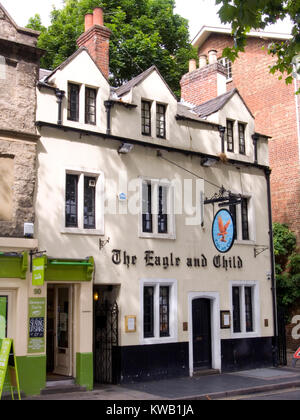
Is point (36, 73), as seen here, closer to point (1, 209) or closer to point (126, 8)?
point (1, 209)

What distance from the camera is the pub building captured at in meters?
14.9

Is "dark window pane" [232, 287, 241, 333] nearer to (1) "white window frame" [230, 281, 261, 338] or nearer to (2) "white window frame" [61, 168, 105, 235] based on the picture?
(1) "white window frame" [230, 281, 261, 338]

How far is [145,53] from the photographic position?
2934 centimetres

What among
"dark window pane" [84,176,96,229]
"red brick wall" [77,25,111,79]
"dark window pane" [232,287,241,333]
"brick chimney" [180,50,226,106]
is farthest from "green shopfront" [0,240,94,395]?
"brick chimney" [180,50,226,106]

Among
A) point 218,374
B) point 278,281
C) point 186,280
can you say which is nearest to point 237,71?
point 278,281

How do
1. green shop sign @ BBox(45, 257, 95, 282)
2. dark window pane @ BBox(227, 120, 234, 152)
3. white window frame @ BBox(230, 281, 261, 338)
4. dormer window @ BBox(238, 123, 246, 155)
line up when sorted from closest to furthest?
→ green shop sign @ BBox(45, 257, 95, 282)
white window frame @ BBox(230, 281, 261, 338)
dark window pane @ BBox(227, 120, 234, 152)
dormer window @ BBox(238, 123, 246, 155)

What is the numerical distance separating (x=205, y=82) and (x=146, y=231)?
826 centimetres

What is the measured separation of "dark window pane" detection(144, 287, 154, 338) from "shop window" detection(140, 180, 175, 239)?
5.61 feet

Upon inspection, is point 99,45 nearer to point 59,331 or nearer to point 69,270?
point 69,270

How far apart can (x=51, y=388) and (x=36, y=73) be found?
27.3 feet

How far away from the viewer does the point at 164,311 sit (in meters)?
16.8

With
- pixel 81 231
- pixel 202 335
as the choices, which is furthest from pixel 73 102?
pixel 202 335

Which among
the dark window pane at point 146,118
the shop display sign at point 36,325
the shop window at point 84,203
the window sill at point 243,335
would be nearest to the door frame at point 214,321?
the window sill at point 243,335

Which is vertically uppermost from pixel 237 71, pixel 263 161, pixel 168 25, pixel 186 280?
pixel 168 25
